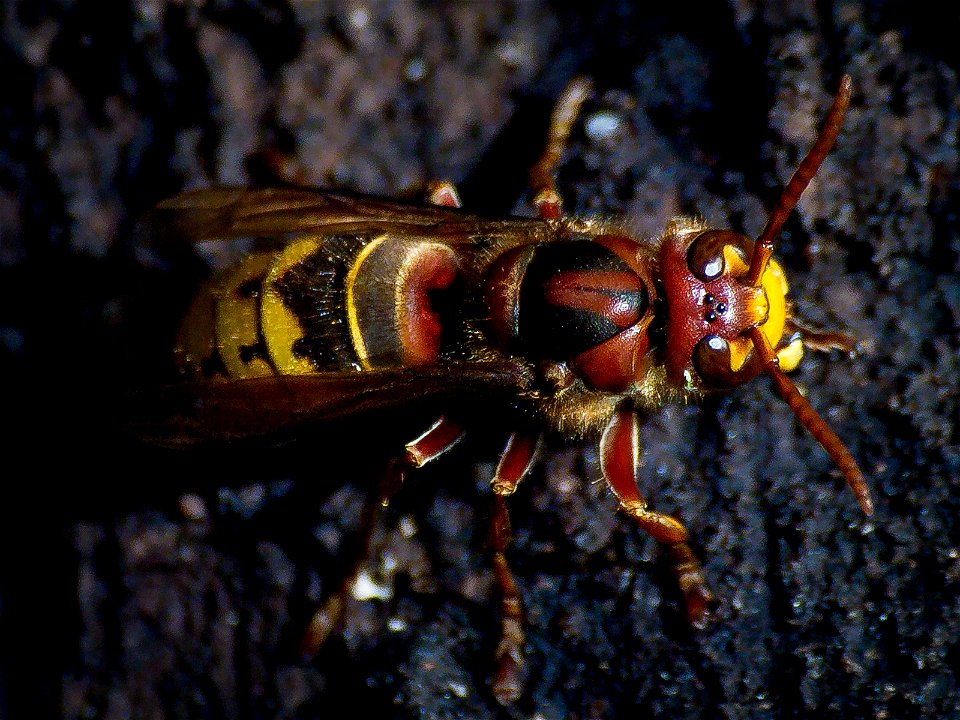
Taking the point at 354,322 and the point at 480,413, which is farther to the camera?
the point at 480,413

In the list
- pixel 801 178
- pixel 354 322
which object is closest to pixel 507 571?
pixel 354 322

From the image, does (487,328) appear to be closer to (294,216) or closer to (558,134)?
(294,216)

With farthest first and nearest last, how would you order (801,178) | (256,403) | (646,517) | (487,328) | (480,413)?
(480,413)
(487,328)
(646,517)
(256,403)
(801,178)

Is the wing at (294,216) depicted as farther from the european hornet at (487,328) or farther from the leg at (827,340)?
the leg at (827,340)

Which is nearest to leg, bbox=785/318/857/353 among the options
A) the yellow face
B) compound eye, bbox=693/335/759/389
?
the yellow face

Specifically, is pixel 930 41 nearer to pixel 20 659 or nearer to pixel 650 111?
pixel 650 111

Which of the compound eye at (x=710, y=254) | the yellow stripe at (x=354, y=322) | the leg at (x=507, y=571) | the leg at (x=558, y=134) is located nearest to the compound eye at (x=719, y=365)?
the compound eye at (x=710, y=254)
